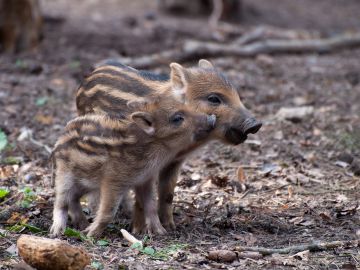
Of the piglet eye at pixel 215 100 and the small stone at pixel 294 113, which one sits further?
the small stone at pixel 294 113

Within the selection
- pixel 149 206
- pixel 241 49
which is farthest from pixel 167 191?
pixel 241 49

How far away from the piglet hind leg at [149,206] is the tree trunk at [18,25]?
6.26 m

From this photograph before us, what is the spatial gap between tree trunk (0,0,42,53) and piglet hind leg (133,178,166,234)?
626cm

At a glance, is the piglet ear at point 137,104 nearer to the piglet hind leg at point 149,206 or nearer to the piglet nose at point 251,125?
the piglet hind leg at point 149,206

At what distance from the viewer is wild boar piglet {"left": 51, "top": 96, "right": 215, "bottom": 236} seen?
5051 mm

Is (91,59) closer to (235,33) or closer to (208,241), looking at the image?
(235,33)

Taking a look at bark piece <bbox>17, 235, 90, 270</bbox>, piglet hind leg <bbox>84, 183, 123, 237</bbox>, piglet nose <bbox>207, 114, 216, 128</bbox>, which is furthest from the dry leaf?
bark piece <bbox>17, 235, 90, 270</bbox>

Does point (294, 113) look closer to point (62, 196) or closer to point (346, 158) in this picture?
point (346, 158)

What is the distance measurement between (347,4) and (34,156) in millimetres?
13020

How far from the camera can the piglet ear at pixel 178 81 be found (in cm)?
526

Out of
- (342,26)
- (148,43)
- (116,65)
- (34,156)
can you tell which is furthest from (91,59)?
(342,26)

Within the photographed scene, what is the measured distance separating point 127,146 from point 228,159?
2.32 meters

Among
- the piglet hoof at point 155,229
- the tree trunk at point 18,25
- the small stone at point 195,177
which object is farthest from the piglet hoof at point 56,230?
the tree trunk at point 18,25

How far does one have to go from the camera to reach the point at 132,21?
44.3 ft
